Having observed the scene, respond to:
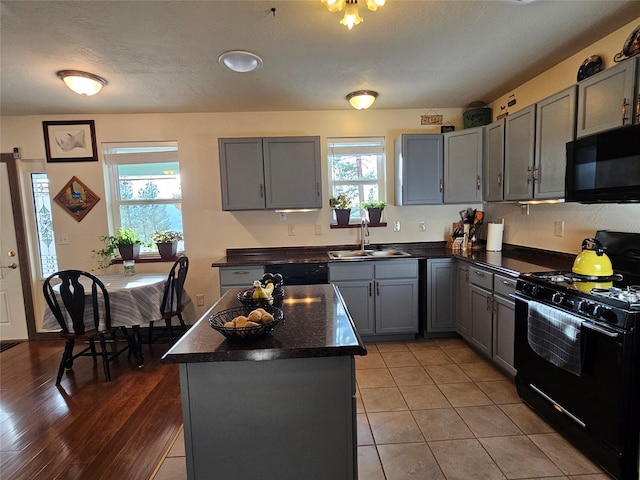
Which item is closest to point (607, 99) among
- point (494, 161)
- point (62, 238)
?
point (494, 161)

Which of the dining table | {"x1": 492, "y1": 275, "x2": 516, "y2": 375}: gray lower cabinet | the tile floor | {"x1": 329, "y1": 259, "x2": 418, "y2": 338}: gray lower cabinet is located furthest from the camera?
{"x1": 329, "y1": 259, "x2": 418, "y2": 338}: gray lower cabinet

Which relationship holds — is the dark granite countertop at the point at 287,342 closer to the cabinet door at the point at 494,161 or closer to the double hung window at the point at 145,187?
the cabinet door at the point at 494,161

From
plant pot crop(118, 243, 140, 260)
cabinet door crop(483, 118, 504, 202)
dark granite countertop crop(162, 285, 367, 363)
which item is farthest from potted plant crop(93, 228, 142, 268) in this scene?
cabinet door crop(483, 118, 504, 202)

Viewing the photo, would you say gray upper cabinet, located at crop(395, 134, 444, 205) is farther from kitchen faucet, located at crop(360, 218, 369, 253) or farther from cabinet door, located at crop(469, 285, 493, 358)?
cabinet door, located at crop(469, 285, 493, 358)

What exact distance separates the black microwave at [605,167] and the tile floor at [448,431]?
146 cm

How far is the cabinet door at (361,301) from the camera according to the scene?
3.14 meters

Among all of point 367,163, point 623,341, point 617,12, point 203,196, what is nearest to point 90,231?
point 203,196

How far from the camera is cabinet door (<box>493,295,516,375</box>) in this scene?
2328 millimetres

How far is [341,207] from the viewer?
3.59m

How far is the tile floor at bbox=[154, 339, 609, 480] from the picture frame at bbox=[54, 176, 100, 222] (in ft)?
9.33

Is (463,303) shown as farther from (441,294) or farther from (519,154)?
(519,154)

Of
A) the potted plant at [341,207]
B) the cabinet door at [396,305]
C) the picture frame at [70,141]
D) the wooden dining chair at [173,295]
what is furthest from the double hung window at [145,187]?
the cabinet door at [396,305]

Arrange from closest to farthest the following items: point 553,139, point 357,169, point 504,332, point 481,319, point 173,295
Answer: point 553,139 < point 504,332 < point 481,319 < point 173,295 < point 357,169

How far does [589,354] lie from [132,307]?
3281 mm
